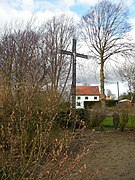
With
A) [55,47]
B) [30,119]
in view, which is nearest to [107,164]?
[30,119]

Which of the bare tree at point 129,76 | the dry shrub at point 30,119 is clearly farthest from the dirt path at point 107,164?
the bare tree at point 129,76

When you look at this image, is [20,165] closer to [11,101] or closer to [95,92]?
[11,101]

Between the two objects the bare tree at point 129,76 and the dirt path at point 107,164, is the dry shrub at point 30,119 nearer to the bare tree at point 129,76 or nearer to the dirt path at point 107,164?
the dirt path at point 107,164

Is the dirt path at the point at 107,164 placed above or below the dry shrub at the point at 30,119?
below

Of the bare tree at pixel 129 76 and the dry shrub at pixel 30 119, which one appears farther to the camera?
the bare tree at pixel 129 76

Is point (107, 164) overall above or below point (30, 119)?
below

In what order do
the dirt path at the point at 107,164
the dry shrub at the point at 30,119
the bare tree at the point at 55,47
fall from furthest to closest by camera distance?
the bare tree at the point at 55,47, the dirt path at the point at 107,164, the dry shrub at the point at 30,119

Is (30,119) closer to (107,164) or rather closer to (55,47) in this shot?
(107,164)

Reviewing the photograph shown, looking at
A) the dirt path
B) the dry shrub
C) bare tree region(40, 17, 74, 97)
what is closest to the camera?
the dry shrub

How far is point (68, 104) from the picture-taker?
27.2 feet

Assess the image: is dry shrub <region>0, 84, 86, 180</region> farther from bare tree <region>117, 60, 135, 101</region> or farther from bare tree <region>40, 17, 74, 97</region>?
bare tree <region>117, 60, 135, 101</region>

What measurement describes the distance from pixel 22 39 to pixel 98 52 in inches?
403

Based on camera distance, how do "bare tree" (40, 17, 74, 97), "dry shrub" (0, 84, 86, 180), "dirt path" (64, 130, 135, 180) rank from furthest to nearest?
1. "bare tree" (40, 17, 74, 97)
2. "dirt path" (64, 130, 135, 180)
3. "dry shrub" (0, 84, 86, 180)

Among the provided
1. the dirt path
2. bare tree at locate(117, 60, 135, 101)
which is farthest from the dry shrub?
bare tree at locate(117, 60, 135, 101)
